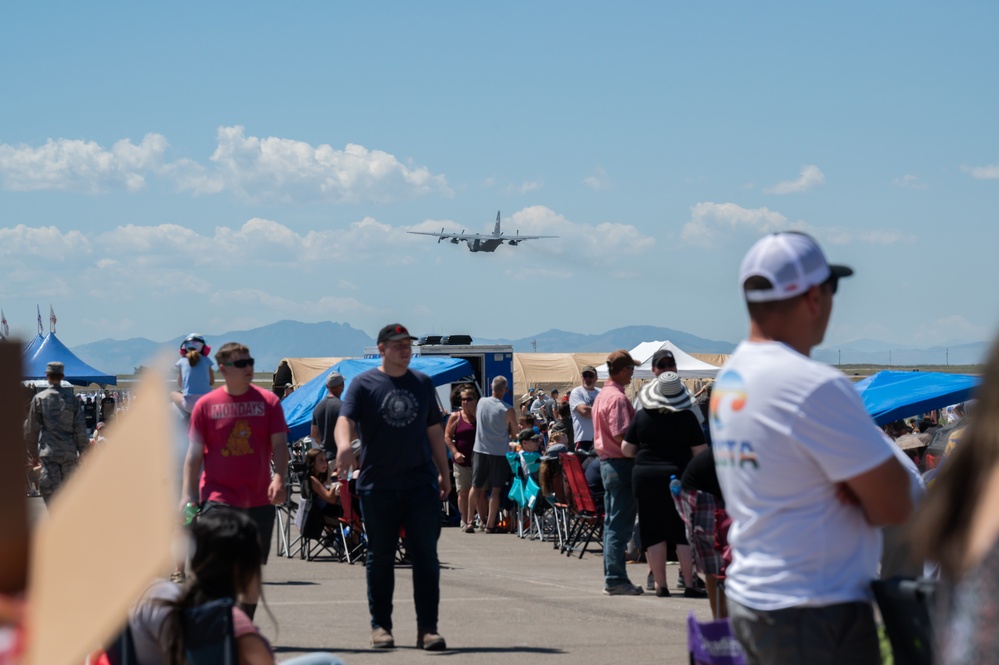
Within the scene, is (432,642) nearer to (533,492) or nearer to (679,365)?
(533,492)

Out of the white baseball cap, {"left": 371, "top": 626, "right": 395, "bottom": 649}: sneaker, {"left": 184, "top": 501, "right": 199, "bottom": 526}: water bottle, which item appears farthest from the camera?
{"left": 371, "top": 626, "right": 395, "bottom": 649}: sneaker

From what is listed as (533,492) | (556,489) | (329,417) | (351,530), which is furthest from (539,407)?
(351,530)

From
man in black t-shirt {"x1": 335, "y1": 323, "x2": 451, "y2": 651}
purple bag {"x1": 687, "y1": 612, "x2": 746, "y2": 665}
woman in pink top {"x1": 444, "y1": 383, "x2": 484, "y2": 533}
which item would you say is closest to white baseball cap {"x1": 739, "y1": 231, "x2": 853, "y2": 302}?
purple bag {"x1": 687, "y1": 612, "x2": 746, "y2": 665}

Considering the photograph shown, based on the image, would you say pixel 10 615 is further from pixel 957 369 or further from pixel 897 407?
pixel 957 369

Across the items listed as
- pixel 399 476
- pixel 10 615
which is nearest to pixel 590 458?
pixel 399 476

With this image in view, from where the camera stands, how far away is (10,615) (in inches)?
40.0

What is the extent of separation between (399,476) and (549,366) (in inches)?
1370

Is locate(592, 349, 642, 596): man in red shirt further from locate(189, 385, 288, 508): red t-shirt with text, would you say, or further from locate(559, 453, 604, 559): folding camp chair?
locate(189, 385, 288, 508): red t-shirt with text

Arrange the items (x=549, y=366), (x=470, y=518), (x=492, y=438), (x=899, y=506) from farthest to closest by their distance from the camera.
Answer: (x=549, y=366) → (x=470, y=518) → (x=492, y=438) → (x=899, y=506)

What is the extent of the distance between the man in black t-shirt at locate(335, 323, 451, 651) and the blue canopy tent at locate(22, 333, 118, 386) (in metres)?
16.1

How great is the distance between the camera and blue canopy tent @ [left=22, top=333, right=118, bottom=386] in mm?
24953

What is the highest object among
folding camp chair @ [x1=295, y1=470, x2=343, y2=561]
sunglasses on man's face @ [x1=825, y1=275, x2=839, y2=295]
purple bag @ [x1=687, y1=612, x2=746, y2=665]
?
sunglasses on man's face @ [x1=825, y1=275, x2=839, y2=295]

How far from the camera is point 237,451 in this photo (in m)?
7.04

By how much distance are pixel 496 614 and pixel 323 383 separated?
9976 millimetres
